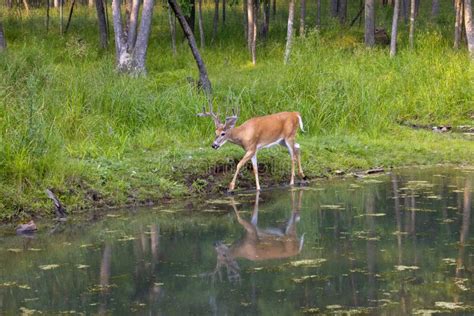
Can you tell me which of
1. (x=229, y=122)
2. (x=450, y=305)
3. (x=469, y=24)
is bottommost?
(x=450, y=305)

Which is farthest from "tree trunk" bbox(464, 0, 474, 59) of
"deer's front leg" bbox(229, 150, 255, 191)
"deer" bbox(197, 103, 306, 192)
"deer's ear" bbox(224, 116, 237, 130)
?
"deer's front leg" bbox(229, 150, 255, 191)

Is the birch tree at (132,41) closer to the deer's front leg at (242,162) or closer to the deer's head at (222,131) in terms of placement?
the deer's head at (222,131)

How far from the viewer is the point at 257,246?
889 cm

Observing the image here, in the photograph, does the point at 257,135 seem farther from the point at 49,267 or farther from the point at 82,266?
the point at 49,267

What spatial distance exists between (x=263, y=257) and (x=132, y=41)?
45.0 ft

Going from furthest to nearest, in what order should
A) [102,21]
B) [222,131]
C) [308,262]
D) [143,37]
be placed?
[102,21], [143,37], [222,131], [308,262]

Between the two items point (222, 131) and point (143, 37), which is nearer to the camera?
point (222, 131)

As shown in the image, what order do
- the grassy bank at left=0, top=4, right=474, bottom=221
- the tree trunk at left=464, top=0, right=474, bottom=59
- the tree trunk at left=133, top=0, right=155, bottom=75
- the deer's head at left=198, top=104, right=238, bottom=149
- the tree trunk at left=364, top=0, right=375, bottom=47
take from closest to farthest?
the grassy bank at left=0, top=4, right=474, bottom=221
the deer's head at left=198, top=104, right=238, bottom=149
the tree trunk at left=133, top=0, right=155, bottom=75
the tree trunk at left=464, top=0, right=474, bottom=59
the tree trunk at left=364, top=0, right=375, bottom=47

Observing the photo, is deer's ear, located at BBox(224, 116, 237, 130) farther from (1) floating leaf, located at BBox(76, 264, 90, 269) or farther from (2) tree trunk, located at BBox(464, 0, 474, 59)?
(2) tree trunk, located at BBox(464, 0, 474, 59)

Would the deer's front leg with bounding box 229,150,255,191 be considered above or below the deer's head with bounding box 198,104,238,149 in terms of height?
below

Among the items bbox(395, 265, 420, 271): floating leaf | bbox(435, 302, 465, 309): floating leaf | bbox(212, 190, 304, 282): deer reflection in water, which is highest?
bbox(435, 302, 465, 309): floating leaf

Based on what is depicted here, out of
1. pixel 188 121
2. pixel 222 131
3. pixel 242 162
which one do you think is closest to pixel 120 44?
pixel 188 121

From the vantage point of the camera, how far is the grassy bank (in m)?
10.6

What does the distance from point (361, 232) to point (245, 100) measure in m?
6.12
